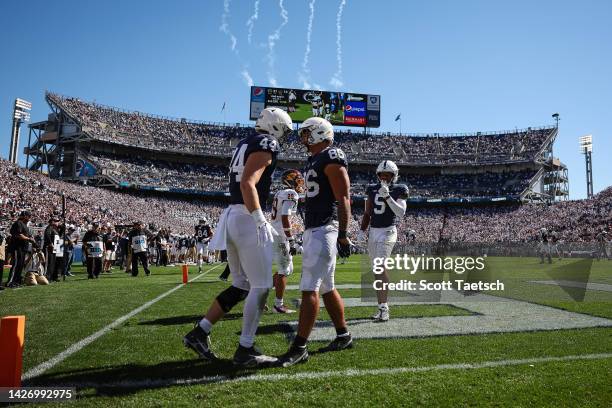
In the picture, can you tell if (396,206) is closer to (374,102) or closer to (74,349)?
(74,349)

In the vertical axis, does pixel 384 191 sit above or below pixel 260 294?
above

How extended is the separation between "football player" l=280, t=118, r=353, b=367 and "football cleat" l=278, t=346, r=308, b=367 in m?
0.26

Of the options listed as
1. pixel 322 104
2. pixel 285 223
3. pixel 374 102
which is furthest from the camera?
pixel 374 102

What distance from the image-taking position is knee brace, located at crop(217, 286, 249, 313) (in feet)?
13.8

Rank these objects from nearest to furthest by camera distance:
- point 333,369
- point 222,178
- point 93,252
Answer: point 333,369, point 93,252, point 222,178

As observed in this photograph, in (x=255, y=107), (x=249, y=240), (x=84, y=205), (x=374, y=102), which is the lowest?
(x=249, y=240)

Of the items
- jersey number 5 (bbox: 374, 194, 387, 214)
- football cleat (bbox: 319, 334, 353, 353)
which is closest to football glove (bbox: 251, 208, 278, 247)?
football cleat (bbox: 319, 334, 353, 353)

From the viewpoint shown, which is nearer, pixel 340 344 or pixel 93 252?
pixel 340 344

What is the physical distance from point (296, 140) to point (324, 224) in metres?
58.7

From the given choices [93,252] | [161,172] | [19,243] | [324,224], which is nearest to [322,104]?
[161,172]

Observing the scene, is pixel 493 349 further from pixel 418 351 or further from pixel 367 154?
pixel 367 154

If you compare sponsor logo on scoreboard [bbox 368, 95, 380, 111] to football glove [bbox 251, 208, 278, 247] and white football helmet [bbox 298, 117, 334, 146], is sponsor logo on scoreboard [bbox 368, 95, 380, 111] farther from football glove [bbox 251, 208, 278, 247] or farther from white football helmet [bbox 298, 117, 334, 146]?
football glove [bbox 251, 208, 278, 247]

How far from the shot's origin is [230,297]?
4219mm

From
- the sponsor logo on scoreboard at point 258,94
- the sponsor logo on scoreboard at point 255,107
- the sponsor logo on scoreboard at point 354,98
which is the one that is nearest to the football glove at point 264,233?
the sponsor logo on scoreboard at point 255,107
